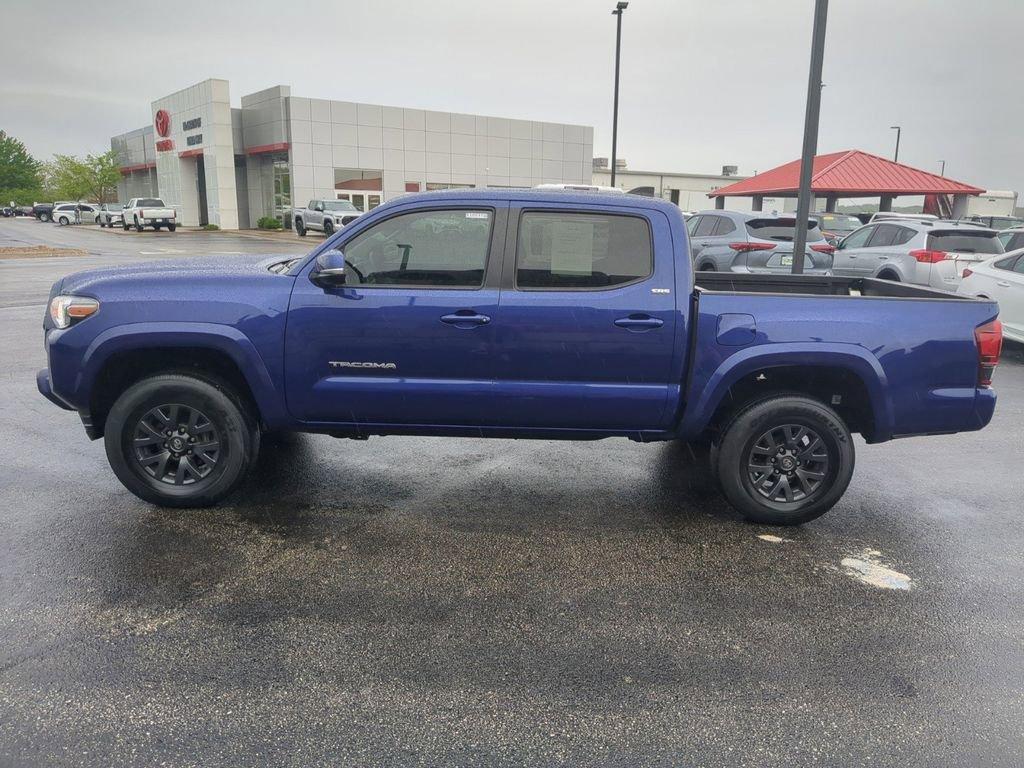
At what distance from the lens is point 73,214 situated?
66.1 m

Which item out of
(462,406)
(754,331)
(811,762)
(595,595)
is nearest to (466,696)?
(595,595)

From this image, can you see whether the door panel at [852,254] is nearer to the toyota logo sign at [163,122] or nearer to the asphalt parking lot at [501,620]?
the asphalt parking lot at [501,620]

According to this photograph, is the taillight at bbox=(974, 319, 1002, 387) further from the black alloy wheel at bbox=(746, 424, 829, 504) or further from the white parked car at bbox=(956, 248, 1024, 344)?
the white parked car at bbox=(956, 248, 1024, 344)

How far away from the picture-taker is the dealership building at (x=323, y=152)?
4612cm

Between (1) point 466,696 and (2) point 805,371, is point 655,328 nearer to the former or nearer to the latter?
(2) point 805,371

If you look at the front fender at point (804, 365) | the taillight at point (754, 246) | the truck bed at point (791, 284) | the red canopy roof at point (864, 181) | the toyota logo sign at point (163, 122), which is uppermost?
the toyota logo sign at point (163, 122)

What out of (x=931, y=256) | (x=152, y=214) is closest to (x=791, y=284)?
(x=931, y=256)

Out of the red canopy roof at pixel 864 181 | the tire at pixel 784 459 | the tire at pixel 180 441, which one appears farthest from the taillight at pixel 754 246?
the red canopy roof at pixel 864 181

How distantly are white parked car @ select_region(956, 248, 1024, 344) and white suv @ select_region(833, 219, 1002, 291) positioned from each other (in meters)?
1.77

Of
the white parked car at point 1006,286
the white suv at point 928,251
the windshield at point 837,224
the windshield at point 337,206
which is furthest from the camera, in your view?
the windshield at point 337,206

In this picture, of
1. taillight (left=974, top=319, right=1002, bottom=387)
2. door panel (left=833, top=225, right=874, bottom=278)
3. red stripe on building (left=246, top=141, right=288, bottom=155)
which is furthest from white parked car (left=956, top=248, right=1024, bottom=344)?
red stripe on building (left=246, top=141, right=288, bottom=155)

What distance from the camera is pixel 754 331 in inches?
179

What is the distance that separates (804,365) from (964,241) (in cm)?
1099

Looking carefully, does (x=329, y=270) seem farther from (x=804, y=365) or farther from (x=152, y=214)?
(x=152, y=214)
